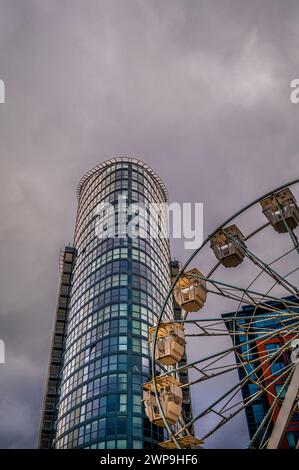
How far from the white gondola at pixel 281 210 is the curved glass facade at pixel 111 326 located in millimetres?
42335

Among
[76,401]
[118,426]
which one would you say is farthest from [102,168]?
[118,426]

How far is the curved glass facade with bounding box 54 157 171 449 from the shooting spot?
54781 millimetres

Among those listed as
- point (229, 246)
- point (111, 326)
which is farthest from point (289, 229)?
point (111, 326)

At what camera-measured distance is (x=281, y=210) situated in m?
18.3

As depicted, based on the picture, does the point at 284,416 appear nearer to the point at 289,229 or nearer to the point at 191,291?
the point at 191,291

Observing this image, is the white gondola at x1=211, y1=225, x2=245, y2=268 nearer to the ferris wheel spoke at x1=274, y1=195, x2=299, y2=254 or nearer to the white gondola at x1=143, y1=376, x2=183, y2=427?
the ferris wheel spoke at x1=274, y1=195, x2=299, y2=254

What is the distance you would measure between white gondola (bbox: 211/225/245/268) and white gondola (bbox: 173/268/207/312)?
1306mm

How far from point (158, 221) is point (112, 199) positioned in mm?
9753

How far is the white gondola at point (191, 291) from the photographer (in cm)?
1909

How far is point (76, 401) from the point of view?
60344mm

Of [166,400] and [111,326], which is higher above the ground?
[111,326]

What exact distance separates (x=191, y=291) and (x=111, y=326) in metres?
45.9
